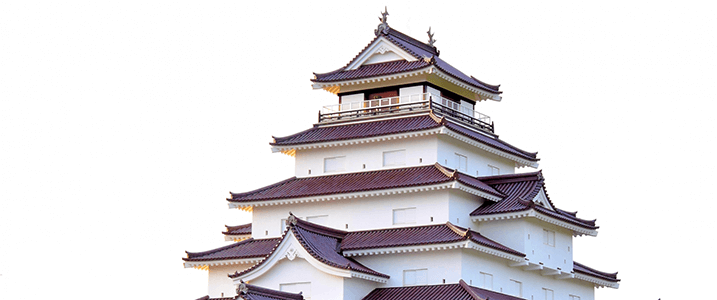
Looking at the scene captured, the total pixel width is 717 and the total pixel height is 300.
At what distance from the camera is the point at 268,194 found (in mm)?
70812

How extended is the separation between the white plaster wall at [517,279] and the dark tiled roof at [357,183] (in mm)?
4219

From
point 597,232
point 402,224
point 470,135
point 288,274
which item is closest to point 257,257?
point 288,274

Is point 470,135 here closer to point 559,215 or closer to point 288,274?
point 559,215

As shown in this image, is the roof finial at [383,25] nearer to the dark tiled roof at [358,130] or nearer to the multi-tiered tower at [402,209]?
the multi-tiered tower at [402,209]

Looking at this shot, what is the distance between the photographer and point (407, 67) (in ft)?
236

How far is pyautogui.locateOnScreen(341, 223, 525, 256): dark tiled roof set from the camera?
63478 mm

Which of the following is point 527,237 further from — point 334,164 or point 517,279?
point 334,164

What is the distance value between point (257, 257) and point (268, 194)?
4811mm

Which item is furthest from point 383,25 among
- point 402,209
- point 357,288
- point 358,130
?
point 357,288

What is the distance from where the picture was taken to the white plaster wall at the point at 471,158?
69062 millimetres

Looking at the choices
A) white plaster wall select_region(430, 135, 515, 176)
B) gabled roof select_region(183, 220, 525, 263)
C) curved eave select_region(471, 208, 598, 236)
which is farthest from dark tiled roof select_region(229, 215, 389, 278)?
white plaster wall select_region(430, 135, 515, 176)

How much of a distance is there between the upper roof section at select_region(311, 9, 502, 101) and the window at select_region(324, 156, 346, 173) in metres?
5.32

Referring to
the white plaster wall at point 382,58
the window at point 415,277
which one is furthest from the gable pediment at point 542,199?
the white plaster wall at point 382,58

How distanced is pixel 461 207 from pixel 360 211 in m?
5.94
